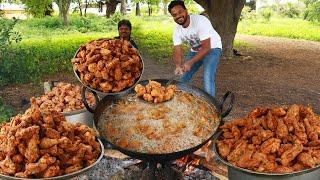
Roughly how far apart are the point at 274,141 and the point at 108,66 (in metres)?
1.66

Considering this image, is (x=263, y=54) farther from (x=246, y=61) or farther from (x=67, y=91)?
(x=67, y=91)

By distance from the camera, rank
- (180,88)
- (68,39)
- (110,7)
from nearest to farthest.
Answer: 1. (180,88)
2. (68,39)
3. (110,7)

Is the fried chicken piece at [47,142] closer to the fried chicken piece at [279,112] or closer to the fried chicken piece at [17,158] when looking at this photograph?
the fried chicken piece at [17,158]

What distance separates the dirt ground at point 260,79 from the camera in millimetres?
8617

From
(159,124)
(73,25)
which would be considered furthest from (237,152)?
(73,25)

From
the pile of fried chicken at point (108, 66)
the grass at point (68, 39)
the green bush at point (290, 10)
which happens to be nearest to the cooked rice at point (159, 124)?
the pile of fried chicken at point (108, 66)

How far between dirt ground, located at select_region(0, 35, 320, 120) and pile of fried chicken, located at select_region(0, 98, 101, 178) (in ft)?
14.3

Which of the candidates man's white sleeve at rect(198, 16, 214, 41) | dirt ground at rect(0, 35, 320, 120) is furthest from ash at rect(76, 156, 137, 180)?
dirt ground at rect(0, 35, 320, 120)

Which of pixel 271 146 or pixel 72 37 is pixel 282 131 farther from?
pixel 72 37

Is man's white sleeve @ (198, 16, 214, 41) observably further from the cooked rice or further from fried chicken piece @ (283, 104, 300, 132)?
fried chicken piece @ (283, 104, 300, 132)

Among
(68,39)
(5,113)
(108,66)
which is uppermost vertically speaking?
(108,66)

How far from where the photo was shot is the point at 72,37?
56.2 feet

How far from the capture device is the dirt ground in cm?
862

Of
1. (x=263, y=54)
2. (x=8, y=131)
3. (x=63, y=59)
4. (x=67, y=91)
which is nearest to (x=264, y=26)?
(x=263, y=54)
